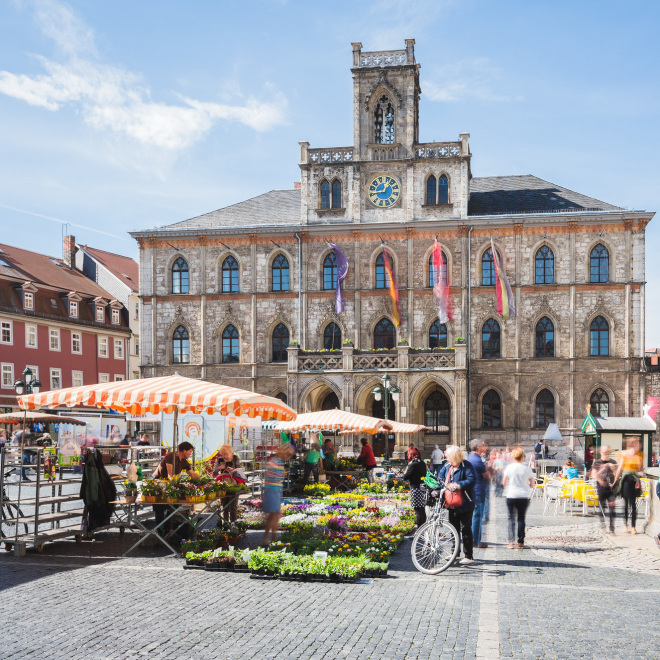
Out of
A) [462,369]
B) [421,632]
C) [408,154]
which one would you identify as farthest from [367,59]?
[421,632]

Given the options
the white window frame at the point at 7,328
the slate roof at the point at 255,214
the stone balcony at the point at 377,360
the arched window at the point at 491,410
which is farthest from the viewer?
the white window frame at the point at 7,328

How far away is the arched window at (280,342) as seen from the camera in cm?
4366

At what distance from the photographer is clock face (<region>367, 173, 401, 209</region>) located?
140 feet

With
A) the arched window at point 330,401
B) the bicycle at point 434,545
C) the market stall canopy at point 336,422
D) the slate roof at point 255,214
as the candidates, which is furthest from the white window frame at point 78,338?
the bicycle at point 434,545

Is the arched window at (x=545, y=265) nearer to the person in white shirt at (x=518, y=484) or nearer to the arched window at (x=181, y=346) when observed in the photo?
the arched window at (x=181, y=346)

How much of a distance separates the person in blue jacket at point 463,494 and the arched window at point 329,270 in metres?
30.4

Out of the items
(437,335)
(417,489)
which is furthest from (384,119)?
(417,489)

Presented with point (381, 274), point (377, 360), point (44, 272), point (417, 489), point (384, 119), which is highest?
point (384, 119)

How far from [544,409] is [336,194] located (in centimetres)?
1545

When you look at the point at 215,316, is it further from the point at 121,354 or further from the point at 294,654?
the point at 294,654

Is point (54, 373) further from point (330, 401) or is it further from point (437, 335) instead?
point (437, 335)

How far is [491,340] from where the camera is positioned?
42062mm

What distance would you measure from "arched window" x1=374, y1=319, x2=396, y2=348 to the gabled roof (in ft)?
79.2

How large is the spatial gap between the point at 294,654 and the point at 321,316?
3547 centimetres
